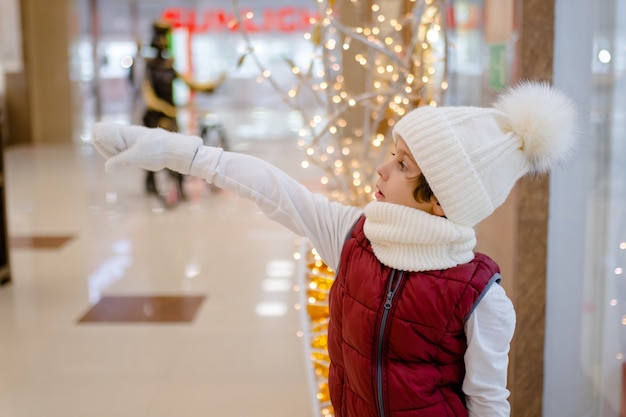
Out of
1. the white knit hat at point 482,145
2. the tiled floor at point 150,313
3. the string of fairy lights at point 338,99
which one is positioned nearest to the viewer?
the white knit hat at point 482,145

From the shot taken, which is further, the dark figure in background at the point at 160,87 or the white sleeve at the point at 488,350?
the dark figure in background at the point at 160,87

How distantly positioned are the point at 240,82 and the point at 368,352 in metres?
16.7

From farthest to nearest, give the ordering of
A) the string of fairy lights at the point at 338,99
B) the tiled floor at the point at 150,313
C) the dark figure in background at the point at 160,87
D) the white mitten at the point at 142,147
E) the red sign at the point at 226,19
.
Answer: the red sign at the point at 226,19 < the dark figure in background at the point at 160,87 < the tiled floor at the point at 150,313 < the string of fairy lights at the point at 338,99 < the white mitten at the point at 142,147

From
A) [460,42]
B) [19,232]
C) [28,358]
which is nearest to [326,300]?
[28,358]

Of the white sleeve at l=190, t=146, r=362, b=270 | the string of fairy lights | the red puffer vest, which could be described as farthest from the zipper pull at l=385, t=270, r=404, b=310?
the string of fairy lights

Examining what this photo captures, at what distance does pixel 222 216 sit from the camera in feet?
22.5

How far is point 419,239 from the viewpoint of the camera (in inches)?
54.5

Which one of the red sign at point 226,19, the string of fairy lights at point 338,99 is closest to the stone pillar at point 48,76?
the red sign at point 226,19

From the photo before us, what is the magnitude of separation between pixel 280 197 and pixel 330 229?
14cm

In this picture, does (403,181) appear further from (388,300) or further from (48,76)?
(48,76)

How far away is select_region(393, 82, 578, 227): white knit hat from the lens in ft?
4.47

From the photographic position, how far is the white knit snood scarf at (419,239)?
54.4 inches

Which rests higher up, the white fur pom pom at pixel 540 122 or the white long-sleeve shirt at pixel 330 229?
the white fur pom pom at pixel 540 122

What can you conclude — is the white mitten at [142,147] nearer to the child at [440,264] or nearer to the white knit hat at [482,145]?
the child at [440,264]
